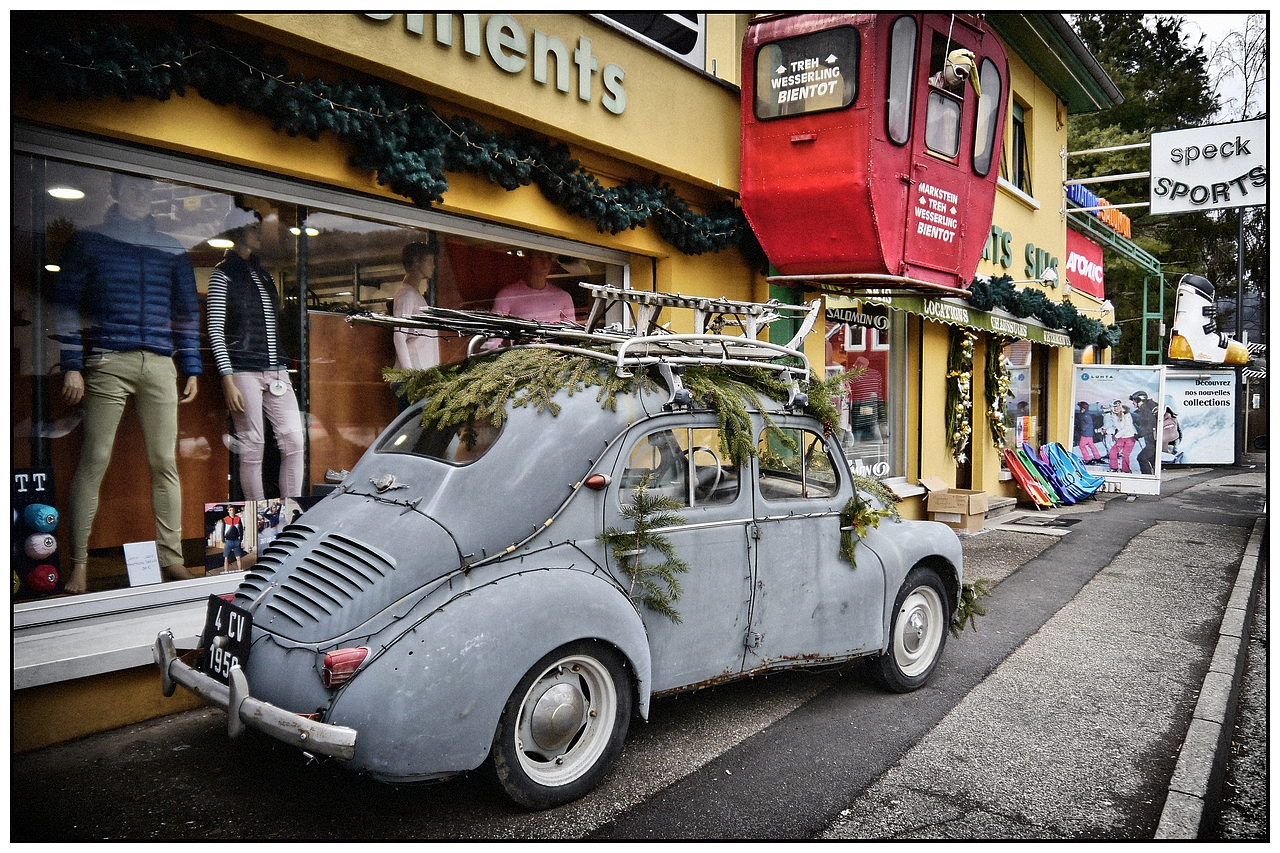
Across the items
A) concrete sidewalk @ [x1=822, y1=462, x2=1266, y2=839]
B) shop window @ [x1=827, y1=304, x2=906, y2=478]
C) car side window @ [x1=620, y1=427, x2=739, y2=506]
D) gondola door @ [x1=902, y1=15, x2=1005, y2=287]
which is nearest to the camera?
concrete sidewalk @ [x1=822, y1=462, x2=1266, y2=839]

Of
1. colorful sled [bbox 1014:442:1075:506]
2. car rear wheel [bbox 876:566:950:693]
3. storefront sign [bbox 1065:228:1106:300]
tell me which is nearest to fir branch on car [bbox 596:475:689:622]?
car rear wheel [bbox 876:566:950:693]

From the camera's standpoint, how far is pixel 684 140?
8.31 metres

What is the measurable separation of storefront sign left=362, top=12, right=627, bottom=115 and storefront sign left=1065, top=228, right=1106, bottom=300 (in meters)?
13.5

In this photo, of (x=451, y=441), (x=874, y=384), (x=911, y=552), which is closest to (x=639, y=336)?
(x=451, y=441)

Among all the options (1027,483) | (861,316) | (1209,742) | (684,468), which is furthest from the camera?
(1027,483)

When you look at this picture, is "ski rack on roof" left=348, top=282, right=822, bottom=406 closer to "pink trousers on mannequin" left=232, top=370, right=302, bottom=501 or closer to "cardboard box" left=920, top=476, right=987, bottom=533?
"pink trousers on mannequin" left=232, top=370, right=302, bottom=501

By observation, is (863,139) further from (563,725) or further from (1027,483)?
(1027,483)

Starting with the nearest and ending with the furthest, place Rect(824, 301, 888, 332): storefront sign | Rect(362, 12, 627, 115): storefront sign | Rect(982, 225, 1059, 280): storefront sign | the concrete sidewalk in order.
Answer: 1. the concrete sidewalk
2. Rect(362, 12, 627, 115): storefront sign
3. Rect(824, 301, 888, 332): storefront sign
4. Rect(982, 225, 1059, 280): storefront sign

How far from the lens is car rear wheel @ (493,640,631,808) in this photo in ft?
11.5

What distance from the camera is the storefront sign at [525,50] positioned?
6078mm

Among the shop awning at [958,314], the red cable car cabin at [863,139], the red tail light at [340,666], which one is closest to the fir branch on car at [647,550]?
the red tail light at [340,666]

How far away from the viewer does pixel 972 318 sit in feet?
39.3

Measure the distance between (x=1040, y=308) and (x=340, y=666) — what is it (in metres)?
13.7

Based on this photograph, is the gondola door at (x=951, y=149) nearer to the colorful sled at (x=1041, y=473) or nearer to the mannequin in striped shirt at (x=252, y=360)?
the mannequin in striped shirt at (x=252, y=360)
